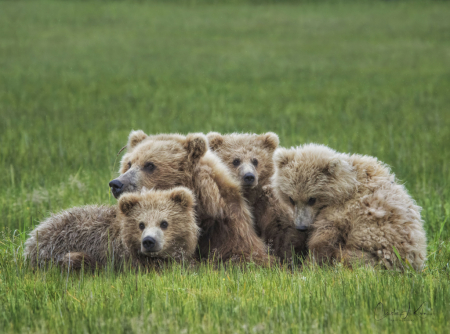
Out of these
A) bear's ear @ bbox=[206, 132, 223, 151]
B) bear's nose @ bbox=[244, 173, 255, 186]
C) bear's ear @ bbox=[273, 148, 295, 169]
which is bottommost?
bear's nose @ bbox=[244, 173, 255, 186]

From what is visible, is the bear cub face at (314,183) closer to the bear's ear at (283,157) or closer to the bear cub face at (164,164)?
the bear's ear at (283,157)

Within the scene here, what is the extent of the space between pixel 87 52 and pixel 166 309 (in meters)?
26.1

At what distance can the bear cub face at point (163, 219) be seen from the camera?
15.8ft

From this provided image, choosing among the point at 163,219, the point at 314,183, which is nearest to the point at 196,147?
the point at 163,219

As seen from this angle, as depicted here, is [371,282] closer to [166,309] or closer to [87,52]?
[166,309]

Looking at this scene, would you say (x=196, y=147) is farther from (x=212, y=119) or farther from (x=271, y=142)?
(x=212, y=119)

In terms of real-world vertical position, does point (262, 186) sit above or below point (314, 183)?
below

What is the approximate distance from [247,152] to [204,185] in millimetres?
1285

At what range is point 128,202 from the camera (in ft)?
15.9

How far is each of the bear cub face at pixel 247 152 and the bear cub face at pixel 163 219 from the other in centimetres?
121

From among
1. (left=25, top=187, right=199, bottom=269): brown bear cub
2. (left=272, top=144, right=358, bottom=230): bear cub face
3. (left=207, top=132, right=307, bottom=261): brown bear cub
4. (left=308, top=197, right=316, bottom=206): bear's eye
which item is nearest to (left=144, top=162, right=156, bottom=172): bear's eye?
(left=25, top=187, right=199, bottom=269): brown bear cub

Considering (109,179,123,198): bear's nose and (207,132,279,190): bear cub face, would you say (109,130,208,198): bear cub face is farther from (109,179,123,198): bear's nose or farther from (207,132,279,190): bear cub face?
(207,132,279,190): bear cub face

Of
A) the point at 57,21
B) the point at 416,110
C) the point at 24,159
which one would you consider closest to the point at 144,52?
the point at 57,21

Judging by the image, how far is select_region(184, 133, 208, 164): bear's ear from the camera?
5.46 m
